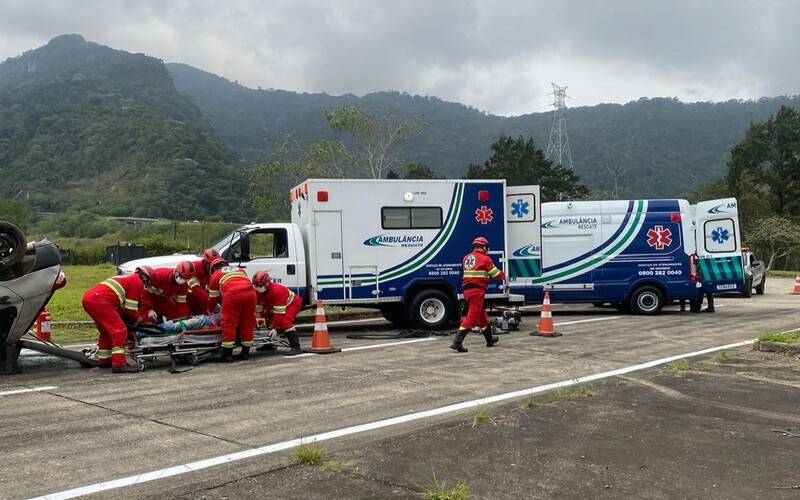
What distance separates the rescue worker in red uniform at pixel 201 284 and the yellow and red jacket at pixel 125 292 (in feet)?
2.76

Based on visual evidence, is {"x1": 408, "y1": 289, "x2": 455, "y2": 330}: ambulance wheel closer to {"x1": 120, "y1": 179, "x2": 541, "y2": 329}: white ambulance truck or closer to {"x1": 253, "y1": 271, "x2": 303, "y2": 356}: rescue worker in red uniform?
{"x1": 120, "y1": 179, "x2": 541, "y2": 329}: white ambulance truck

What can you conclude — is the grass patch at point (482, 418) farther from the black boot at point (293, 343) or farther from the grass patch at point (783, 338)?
the grass patch at point (783, 338)

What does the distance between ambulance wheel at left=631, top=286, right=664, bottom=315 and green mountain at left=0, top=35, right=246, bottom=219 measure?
58.6 meters

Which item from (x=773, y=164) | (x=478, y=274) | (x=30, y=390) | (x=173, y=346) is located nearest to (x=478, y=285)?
(x=478, y=274)

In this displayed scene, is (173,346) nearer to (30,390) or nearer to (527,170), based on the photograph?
(30,390)

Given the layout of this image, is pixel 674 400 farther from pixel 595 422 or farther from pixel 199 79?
pixel 199 79

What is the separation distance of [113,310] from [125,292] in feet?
1.03

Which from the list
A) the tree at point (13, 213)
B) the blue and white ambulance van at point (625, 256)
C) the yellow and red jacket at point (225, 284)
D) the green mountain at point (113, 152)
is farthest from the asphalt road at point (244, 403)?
the green mountain at point (113, 152)

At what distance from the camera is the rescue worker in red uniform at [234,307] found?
8.86 metres

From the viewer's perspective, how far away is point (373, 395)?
688cm

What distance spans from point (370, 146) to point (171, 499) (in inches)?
1139

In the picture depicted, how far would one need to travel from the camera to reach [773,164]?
2623 inches

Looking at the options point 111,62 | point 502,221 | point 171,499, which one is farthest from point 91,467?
point 111,62

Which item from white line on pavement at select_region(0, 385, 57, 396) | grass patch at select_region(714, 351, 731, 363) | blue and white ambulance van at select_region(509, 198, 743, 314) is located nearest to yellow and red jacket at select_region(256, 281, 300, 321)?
white line on pavement at select_region(0, 385, 57, 396)
